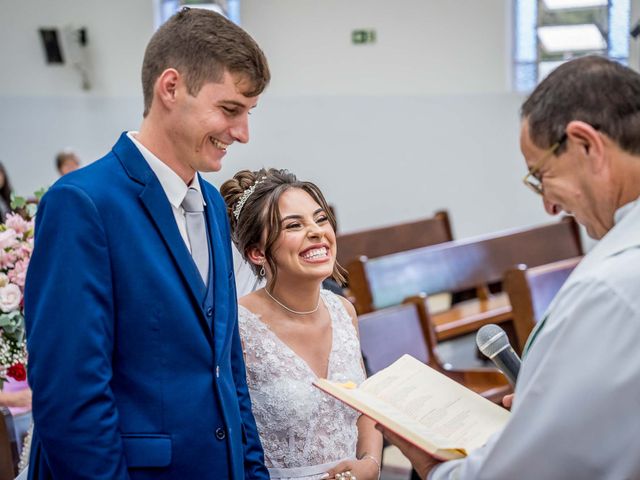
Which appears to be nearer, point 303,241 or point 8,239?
point 303,241

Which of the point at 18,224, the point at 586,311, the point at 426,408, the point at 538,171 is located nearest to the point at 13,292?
the point at 18,224

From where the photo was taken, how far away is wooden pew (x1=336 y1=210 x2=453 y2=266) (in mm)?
6633

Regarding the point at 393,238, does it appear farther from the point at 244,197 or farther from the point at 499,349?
the point at 499,349

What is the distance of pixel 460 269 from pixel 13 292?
3987 millimetres

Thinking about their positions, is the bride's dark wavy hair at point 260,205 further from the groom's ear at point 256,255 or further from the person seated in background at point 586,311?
the person seated in background at point 586,311

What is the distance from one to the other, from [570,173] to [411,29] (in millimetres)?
8153

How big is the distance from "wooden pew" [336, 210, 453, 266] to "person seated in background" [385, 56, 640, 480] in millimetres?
4621

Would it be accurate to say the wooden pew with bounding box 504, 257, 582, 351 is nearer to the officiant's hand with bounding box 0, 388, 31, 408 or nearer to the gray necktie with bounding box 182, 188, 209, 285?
the officiant's hand with bounding box 0, 388, 31, 408

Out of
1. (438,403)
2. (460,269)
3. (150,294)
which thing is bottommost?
(460,269)

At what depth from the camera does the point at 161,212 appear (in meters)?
2.00

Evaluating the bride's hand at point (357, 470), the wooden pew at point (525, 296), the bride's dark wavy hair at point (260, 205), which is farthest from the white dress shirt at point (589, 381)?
the wooden pew at point (525, 296)

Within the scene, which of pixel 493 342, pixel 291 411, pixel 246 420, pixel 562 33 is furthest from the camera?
pixel 562 33

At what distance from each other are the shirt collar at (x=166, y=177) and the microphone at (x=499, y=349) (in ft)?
2.59

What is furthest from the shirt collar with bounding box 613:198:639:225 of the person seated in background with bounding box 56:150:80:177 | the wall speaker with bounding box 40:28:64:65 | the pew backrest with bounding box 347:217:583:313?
the wall speaker with bounding box 40:28:64:65
